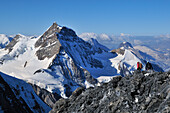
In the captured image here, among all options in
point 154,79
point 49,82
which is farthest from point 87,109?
point 49,82

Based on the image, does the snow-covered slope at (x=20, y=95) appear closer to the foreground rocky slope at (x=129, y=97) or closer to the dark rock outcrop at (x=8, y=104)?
the dark rock outcrop at (x=8, y=104)

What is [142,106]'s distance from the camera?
23.2m

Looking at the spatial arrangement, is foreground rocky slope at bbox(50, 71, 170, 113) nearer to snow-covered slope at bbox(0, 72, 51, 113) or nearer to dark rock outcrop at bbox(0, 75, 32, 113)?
dark rock outcrop at bbox(0, 75, 32, 113)

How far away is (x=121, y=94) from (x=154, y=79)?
3.85 metres

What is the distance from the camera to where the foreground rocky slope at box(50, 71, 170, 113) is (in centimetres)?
2245

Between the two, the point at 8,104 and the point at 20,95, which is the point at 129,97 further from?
the point at 20,95

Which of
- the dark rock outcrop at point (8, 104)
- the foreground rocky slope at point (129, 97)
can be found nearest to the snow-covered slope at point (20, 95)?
the dark rock outcrop at point (8, 104)

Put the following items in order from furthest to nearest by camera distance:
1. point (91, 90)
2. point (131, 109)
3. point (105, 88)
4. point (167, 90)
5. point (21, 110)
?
1. point (21, 110)
2. point (91, 90)
3. point (105, 88)
4. point (131, 109)
5. point (167, 90)

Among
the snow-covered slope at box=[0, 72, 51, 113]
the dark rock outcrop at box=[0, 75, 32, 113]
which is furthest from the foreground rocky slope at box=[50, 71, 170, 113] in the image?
the snow-covered slope at box=[0, 72, 51, 113]

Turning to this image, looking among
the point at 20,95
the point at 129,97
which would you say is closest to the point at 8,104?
the point at 20,95

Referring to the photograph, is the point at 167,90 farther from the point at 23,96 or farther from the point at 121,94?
the point at 23,96

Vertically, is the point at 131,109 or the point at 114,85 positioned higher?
the point at 114,85

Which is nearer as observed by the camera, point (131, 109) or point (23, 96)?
point (131, 109)

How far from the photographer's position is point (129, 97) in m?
25.8
